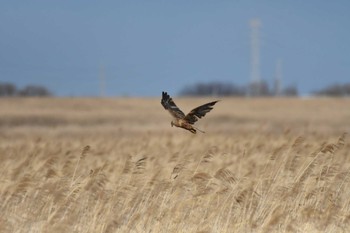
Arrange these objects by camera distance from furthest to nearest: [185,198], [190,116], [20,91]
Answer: [20,91] < [185,198] < [190,116]

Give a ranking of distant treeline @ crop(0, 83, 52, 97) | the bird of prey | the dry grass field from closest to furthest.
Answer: the dry grass field
the bird of prey
distant treeline @ crop(0, 83, 52, 97)

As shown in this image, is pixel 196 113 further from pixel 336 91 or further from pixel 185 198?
pixel 336 91

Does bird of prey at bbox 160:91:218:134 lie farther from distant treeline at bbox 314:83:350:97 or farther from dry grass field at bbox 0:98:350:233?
distant treeline at bbox 314:83:350:97

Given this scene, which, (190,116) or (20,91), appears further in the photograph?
(20,91)

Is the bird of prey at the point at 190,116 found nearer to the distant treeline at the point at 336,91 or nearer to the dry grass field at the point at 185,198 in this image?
the dry grass field at the point at 185,198

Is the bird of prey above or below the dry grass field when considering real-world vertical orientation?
above

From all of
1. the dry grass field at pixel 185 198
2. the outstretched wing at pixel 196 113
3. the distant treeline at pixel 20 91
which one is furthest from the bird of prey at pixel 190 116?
the distant treeline at pixel 20 91

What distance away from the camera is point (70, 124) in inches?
1473

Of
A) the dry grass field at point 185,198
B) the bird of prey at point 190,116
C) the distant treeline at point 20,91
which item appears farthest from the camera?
the distant treeline at point 20,91

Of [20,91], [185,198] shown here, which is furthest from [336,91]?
[185,198]

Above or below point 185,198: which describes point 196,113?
above

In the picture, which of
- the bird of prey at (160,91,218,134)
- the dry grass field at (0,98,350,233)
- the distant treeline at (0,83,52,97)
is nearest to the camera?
the dry grass field at (0,98,350,233)

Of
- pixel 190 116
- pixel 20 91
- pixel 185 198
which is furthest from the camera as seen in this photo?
pixel 20 91

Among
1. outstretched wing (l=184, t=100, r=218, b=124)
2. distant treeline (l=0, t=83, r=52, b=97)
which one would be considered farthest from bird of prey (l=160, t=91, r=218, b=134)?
distant treeline (l=0, t=83, r=52, b=97)
